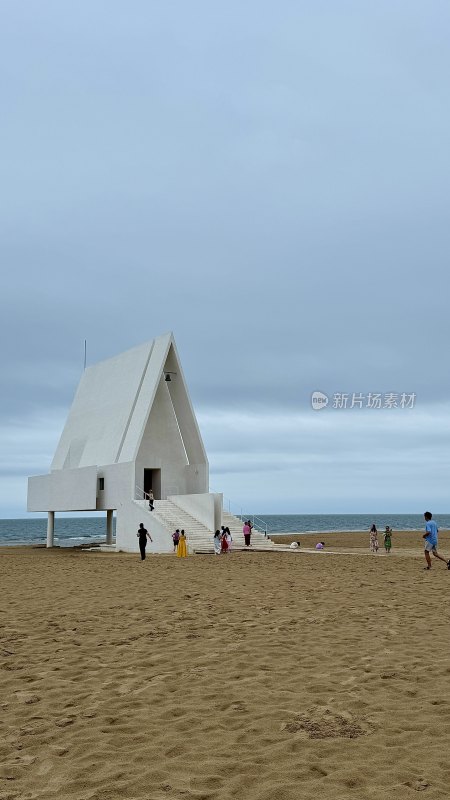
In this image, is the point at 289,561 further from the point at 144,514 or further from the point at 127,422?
the point at 127,422

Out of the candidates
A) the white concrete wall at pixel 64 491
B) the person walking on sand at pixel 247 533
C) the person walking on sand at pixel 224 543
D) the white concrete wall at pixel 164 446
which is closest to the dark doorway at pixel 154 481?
the white concrete wall at pixel 164 446

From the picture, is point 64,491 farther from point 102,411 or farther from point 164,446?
point 164,446

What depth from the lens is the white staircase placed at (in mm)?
24359

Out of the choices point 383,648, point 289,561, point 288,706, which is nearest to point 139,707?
point 288,706

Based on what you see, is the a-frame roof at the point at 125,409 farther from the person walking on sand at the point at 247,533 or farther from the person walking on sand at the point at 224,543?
the person walking on sand at the point at 224,543

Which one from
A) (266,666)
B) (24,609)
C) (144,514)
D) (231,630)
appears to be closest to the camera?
(266,666)

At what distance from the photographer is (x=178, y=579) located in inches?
553

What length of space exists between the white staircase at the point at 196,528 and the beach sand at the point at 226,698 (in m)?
13.6

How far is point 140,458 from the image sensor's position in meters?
30.6

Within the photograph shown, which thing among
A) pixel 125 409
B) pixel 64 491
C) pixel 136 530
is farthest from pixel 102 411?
pixel 136 530

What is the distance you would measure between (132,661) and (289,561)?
1313 cm

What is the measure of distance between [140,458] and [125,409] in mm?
2345

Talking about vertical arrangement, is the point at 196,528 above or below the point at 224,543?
above

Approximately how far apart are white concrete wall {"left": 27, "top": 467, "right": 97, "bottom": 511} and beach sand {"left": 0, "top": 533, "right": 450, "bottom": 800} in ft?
63.2
